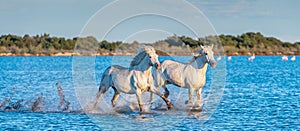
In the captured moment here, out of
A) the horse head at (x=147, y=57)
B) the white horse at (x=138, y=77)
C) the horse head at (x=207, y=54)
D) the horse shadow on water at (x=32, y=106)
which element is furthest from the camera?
the horse shadow on water at (x=32, y=106)

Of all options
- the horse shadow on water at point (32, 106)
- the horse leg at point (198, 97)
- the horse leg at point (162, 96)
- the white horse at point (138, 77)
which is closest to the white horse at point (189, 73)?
the horse leg at point (198, 97)

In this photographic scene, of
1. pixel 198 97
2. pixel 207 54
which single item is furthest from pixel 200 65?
pixel 198 97

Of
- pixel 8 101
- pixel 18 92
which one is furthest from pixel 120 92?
pixel 18 92

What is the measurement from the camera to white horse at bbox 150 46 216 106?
21109mm

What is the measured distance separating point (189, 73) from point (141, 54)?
1.98 m

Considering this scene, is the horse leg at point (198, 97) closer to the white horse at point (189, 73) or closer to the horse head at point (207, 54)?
the white horse at point (189, 73)

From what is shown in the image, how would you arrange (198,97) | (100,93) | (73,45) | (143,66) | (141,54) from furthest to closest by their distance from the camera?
(73,45) → (198,97) → (100,93) → (141,54) → (143,66)

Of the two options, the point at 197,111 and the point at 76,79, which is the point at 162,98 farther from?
the point at 76,79

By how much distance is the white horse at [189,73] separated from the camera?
69.3 feet

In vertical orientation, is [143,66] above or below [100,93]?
above

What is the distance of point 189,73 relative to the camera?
70.2 feet

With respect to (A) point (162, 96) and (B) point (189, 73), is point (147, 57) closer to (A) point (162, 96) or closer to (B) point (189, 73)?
(A) point (162, 96)

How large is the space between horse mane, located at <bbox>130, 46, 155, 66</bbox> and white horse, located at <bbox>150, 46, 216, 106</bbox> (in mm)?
1603

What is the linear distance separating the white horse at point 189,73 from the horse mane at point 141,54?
1603mm
